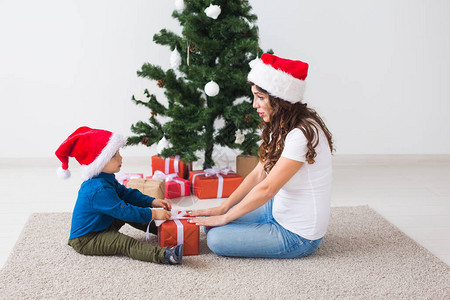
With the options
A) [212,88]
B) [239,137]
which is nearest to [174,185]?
[239,137]

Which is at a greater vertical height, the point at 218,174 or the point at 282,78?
the point at 282,78

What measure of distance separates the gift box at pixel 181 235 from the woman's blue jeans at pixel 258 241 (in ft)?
0.25

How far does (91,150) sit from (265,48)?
2015 mm

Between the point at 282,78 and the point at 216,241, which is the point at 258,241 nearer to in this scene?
the point at 216,241

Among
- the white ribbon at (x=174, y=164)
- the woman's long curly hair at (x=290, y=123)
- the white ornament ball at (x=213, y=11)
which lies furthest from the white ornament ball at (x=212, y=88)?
the woman's long curly hair at (x=290, y=123)

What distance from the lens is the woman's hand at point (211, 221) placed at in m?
2.07

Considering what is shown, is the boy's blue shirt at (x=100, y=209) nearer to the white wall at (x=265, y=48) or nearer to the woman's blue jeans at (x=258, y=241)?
the woman's blue jeans at (x=258, y=241)

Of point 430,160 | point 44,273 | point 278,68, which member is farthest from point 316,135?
point 430,160

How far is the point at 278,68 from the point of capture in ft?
6.29

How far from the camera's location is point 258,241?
2.02 metres

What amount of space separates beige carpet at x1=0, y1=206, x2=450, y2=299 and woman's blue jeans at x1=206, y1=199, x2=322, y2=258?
4cm

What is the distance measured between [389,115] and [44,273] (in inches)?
118

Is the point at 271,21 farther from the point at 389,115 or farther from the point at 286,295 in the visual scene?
the point at 286,295

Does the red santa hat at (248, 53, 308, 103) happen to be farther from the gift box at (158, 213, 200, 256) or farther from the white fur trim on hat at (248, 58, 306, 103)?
the gift box at (158, 213, 200, 256)
